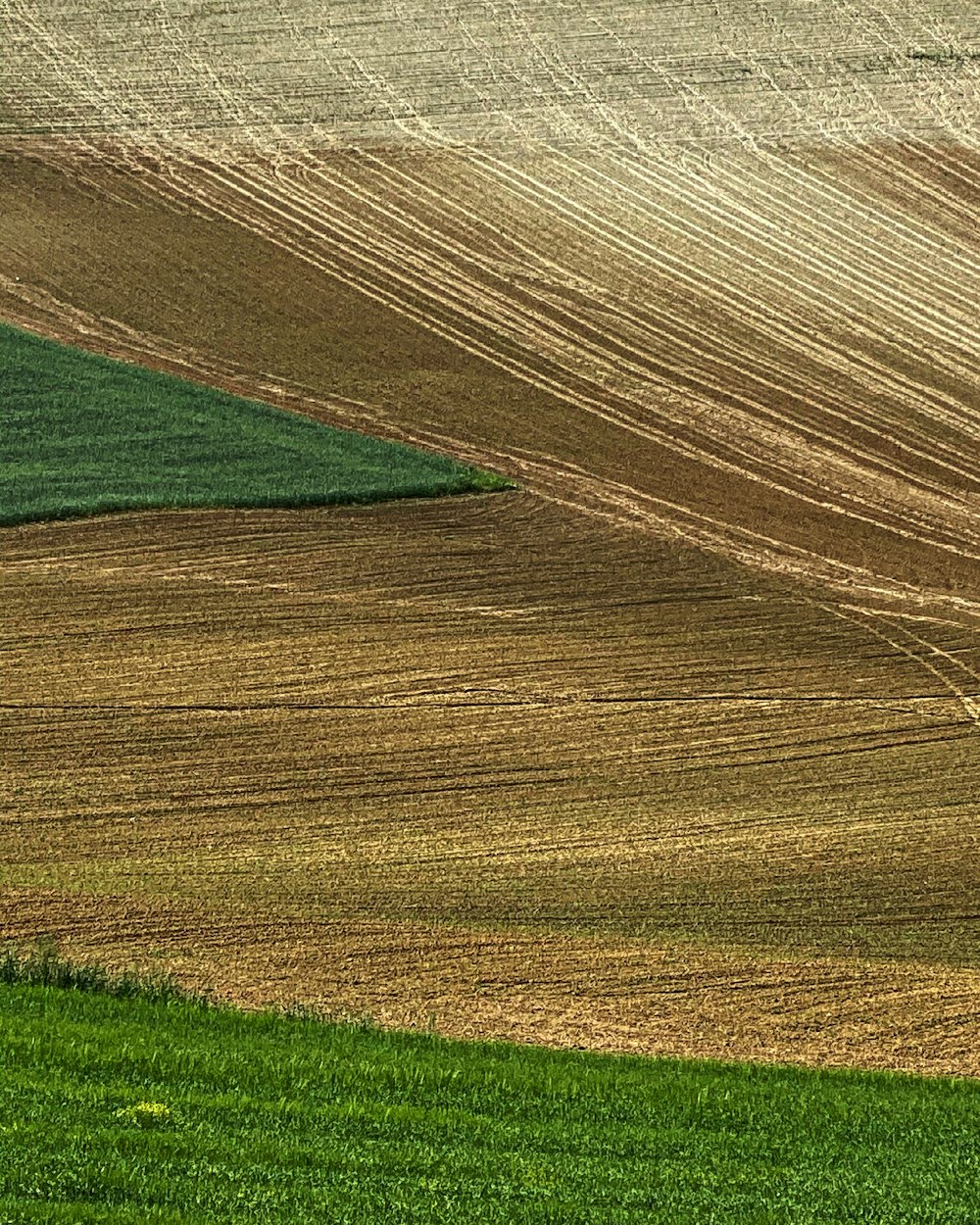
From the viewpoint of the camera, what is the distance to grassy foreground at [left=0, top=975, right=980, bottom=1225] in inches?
376

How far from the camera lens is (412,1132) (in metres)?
11.0

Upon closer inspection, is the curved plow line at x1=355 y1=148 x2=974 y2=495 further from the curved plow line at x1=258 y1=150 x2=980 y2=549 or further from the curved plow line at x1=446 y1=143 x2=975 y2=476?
the curved plow line at x1=258 y1=150 x2=980 y2=549

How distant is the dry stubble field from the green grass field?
815mm

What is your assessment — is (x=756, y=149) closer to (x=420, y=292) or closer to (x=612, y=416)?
(x=420, y=292)

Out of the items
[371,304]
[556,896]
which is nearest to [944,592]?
[556,896]

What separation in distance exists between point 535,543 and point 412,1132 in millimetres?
16918

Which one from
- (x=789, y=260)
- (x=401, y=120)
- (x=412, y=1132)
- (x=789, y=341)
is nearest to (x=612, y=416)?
(x=789, y=341)

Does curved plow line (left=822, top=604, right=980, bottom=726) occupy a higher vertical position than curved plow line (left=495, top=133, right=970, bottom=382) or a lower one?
lower

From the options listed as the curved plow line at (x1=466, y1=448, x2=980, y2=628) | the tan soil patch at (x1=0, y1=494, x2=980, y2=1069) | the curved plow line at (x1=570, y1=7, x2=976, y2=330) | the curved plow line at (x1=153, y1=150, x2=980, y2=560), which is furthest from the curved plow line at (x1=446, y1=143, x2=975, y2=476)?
the tan soil patch at (x1=0, y1=494, x2=980, y2=1069)

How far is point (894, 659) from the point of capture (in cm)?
2445

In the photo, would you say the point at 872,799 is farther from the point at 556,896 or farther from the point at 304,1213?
the point at 304,1213

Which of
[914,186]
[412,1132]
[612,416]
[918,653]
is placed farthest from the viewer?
[914,186]

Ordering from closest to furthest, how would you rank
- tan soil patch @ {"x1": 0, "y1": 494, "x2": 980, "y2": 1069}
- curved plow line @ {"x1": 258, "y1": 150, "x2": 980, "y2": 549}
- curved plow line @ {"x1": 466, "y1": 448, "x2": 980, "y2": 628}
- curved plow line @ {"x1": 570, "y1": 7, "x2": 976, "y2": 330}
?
tan soil patch @ {"x1": 0, "y1": 494, "x2": 980, "y2": 1069} → curved plow line @ {"x1": 466, "y1": 448, "x2": 980, "y2": 628} → curved plow line @ {"x1": 258, "y1": 150, "x2": 980, "y2": 549} → curved plow line @ {"x1": 570, "y1": 7, "x2": 976, "y2": 330}

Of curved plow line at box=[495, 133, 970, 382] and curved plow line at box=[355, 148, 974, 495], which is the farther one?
curved plow line at box=[495, 133, 970, 382]
